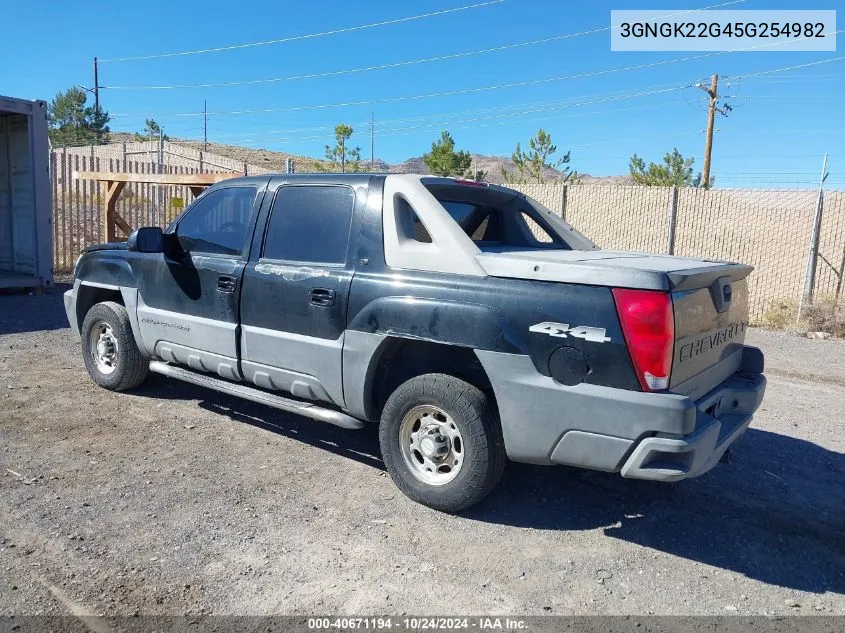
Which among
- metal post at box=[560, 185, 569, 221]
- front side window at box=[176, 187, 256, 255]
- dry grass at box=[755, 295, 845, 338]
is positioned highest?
metal post at box=[560, 185, 569, 221]

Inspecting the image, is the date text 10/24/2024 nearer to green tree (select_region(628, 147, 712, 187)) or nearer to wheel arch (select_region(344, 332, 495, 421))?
wheel arch (select_region(344, 332, 495, 421))

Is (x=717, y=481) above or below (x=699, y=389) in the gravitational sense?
below

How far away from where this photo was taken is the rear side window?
14.9 ft

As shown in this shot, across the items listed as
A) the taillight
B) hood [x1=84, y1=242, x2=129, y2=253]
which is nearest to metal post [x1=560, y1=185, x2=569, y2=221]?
hood [x1=84, y1=242, x2=129, y2=253]

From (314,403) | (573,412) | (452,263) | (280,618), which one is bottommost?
(280,618)

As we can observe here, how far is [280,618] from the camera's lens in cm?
297

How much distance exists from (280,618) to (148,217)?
47.1 ft

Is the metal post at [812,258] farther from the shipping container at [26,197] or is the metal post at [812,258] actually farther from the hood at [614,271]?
the shipping container at [26,197]

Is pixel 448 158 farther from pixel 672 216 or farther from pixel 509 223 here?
pixel 509 223

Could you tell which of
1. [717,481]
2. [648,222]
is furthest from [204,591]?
[648,222]

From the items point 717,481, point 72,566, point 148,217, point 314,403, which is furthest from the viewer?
point 148,217

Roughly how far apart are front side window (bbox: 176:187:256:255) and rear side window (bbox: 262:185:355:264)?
0.32 metres

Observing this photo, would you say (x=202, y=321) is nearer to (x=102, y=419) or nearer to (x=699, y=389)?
(x=102, y=419)

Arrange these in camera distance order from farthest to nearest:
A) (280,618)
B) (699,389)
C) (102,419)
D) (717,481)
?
1. (102,419)
2. (717,481)
3. (699,389)
4. (280,618)
